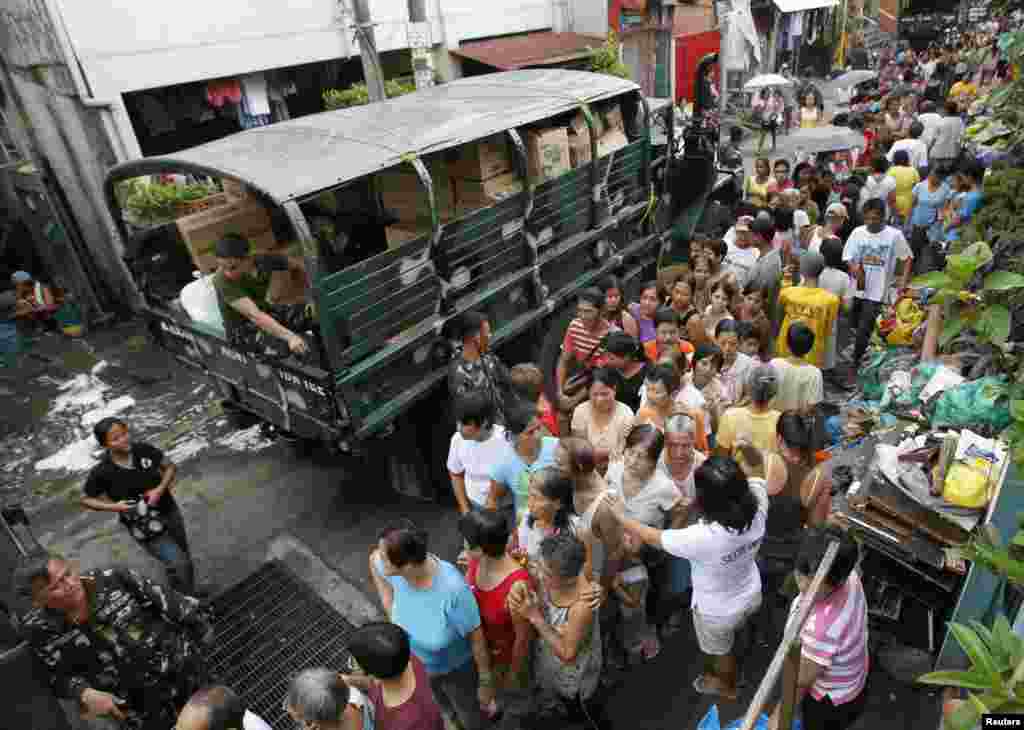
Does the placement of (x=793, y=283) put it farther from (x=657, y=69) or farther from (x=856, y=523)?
(x=657, y=69)

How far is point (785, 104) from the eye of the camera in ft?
53.9

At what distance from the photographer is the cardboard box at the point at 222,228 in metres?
4.35

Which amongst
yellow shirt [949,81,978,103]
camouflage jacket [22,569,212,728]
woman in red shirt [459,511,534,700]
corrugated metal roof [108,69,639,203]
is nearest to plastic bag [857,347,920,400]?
corrugated metal roof [108,69,639,203]

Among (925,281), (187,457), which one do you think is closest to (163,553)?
(187,457)

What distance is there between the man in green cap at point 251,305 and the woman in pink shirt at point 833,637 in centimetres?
294

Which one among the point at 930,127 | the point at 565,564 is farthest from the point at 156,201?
the point at 930,127

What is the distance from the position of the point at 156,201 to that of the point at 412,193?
2117mm

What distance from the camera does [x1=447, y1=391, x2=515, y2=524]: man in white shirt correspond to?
3.37 m

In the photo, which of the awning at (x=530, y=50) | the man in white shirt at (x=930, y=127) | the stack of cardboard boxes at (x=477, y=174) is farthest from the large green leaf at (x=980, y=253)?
the awning at (x=530, y=50)

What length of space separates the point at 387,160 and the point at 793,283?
3.73 m

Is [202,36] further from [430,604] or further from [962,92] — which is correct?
[962,92]

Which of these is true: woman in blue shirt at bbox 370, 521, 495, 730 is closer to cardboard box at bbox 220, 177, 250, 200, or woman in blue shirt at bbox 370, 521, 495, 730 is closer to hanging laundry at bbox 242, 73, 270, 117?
cardboard box at bbox 220, 177, 250, 200

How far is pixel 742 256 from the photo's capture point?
5.56m

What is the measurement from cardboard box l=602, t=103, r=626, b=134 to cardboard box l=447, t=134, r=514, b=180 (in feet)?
4.70
